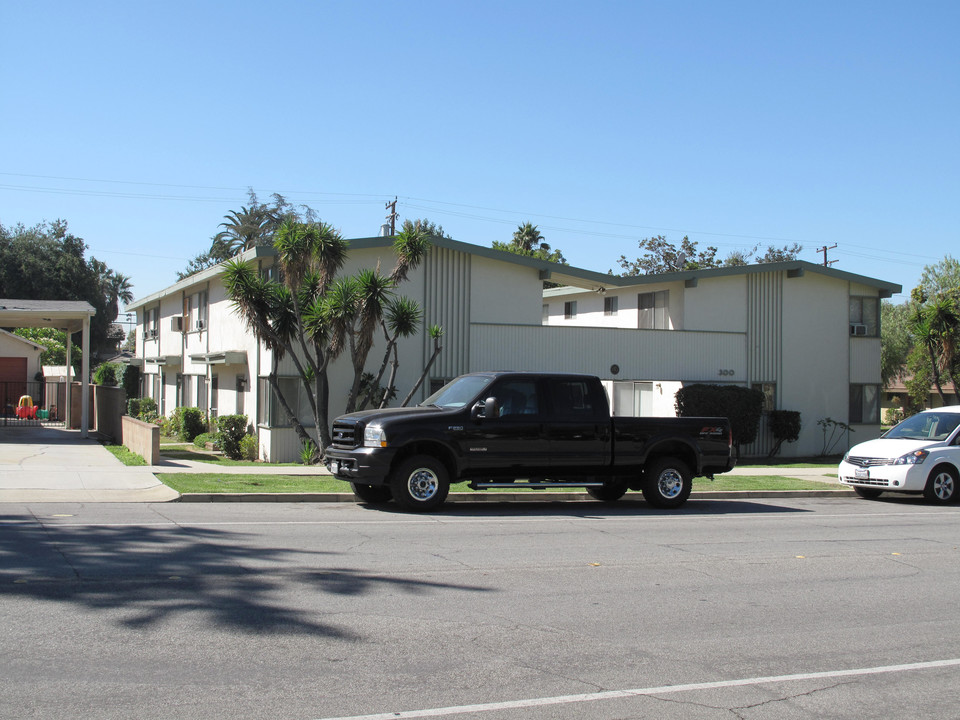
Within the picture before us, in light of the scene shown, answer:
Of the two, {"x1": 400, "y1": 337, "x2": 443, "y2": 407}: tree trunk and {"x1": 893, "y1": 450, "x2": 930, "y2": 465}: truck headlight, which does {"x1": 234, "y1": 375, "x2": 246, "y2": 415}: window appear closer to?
{"x1": 400, "y1": 337, "x2": 443, "y2": 407}: tree trunk

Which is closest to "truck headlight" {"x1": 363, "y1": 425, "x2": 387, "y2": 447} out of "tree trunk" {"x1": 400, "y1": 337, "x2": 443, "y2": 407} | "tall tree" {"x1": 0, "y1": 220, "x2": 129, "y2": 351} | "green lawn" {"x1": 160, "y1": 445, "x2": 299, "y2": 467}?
→ "green lawn" {"x1": 160, "y1": 445, "x2": 299, "y2": 467}

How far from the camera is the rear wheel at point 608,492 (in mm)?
16142

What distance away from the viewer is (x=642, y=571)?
9625 mm

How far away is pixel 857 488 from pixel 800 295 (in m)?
12.3

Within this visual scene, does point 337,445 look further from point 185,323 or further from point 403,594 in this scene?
point 185,323

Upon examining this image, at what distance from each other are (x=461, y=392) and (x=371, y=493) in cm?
211

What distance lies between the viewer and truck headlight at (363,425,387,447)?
527 inches

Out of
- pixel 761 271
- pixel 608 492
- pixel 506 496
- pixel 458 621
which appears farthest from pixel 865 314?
pixel 458 621

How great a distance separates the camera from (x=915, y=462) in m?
17.3

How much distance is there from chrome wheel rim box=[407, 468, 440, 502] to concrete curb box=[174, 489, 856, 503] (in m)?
1.78

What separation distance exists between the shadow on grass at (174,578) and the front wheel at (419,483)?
305 centimetres

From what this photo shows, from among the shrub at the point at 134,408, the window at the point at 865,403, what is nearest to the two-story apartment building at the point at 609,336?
the window at the point at 865,403

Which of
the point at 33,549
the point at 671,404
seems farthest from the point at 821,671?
the point at 671,404

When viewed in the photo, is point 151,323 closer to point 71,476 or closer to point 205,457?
point 205,457
